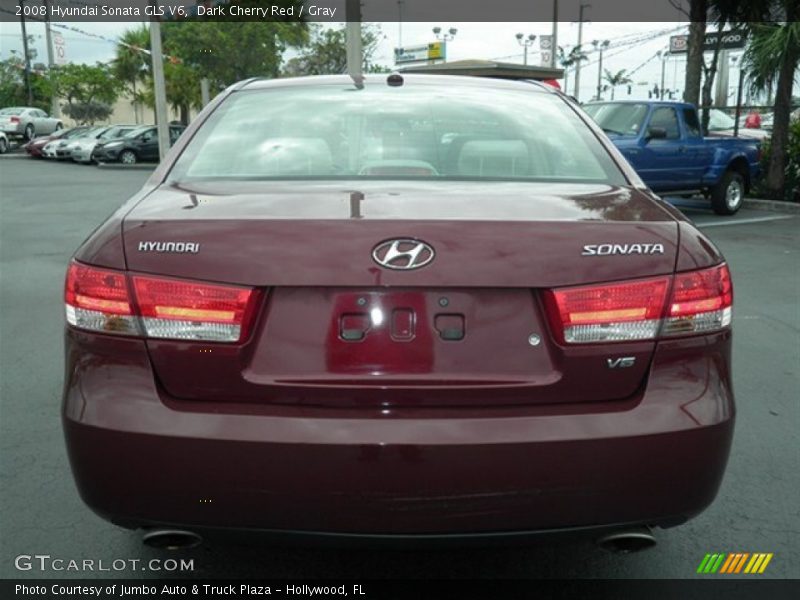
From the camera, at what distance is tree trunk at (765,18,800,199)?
48.3 ft

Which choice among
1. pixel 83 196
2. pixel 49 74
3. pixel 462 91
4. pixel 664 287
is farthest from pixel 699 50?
pixel 49 74

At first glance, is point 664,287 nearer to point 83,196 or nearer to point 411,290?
point 411,290

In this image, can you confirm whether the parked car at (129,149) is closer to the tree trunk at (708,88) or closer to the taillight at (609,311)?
the tree trunk at (708,88)

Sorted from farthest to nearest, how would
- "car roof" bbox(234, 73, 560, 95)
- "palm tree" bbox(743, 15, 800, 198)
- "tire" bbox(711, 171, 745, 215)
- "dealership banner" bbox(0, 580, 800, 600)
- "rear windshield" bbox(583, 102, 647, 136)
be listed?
"palm tree" bbox(743, 15, 800, 198), "tire" bbox(711, 171, 745, 215), "rear windshield" bbox(583, 102, 647, 136), "car roof" bbox(234, 73, 560, 95), "dealership banner" bbox(0, 580, 800, 600)

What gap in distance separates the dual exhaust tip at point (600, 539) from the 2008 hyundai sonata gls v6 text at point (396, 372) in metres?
0.03

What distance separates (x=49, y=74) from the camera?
48062 millimetres

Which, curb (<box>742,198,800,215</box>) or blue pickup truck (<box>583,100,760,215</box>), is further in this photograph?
curb (<box>742,198,800,215</box>)

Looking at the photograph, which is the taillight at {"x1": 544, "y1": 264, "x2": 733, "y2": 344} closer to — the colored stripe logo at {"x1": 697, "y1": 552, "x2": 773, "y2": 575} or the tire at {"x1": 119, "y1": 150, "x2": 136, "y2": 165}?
the colored stripe logo at {"x1": 697, "y1": 552, "x2": 773, "y2": 575}

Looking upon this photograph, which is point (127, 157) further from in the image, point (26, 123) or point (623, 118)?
point (623, 118)

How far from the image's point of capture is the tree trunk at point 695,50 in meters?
16.3

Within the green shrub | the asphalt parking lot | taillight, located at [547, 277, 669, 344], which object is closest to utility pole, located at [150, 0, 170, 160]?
Result: the green shrub

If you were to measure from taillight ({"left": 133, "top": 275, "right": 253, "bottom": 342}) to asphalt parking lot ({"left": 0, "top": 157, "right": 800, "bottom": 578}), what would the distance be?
0.57 metres

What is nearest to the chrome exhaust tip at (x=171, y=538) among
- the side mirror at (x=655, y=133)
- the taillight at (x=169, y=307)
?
the taillight at (x=169, y=307)

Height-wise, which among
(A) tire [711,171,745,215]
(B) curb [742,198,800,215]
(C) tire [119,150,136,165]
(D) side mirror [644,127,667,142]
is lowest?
(C) tire [119,150,136,165]
